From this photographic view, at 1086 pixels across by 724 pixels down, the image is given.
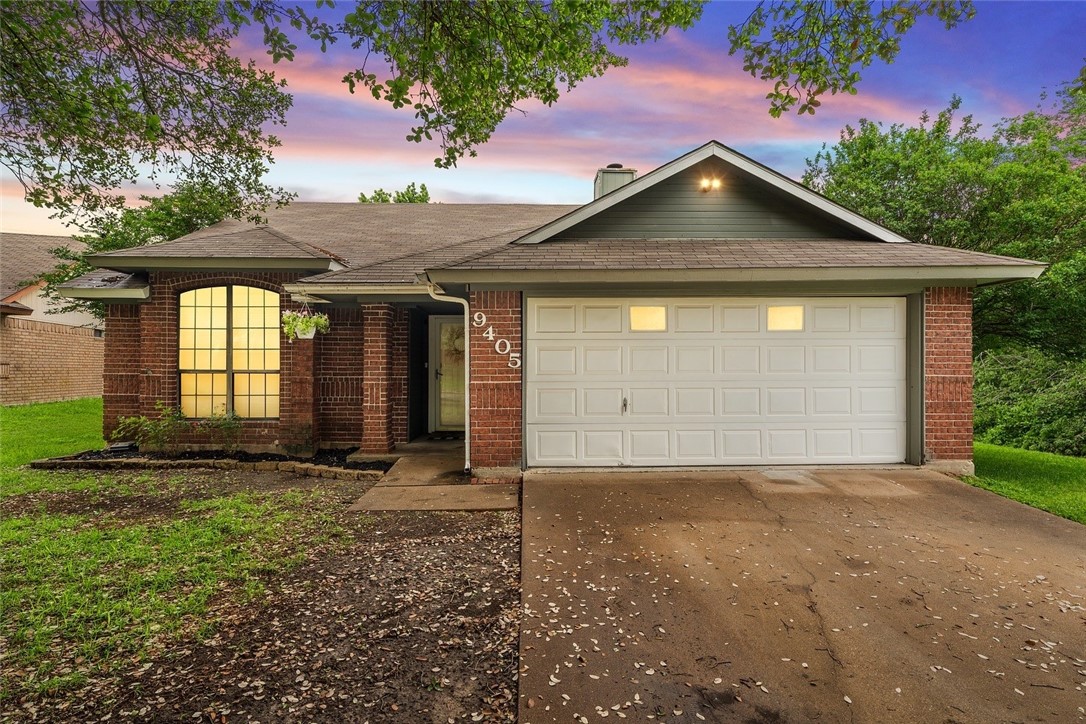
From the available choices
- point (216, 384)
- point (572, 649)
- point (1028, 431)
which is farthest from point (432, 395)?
point (1028, 431)

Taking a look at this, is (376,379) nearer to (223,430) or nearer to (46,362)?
(223,430)

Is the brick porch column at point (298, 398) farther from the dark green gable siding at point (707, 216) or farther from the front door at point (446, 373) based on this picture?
the dark green gable siding at point (707, 216)

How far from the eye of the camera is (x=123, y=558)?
4.09 meters

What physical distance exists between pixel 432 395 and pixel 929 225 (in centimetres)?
1015

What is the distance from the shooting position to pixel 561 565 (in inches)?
152

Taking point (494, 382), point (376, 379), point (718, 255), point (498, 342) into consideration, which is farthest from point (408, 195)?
point (718, 255)

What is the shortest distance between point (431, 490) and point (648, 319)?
3644 mm

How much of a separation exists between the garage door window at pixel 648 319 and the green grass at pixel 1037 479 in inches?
176

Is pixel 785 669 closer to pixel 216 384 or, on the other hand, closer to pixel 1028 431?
pixel 216 384

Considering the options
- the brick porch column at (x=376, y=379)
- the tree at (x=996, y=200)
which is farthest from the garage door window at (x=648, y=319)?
the tree at (x=996, y=200)

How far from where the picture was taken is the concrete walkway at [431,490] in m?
5.38

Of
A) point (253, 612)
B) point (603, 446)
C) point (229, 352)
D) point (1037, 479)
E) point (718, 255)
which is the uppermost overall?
point (718, 255)

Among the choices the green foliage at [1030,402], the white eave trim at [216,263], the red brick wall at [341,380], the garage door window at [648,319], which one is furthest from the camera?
the green foliage at [1030,402]

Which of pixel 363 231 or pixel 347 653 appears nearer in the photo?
pixel 347 653
